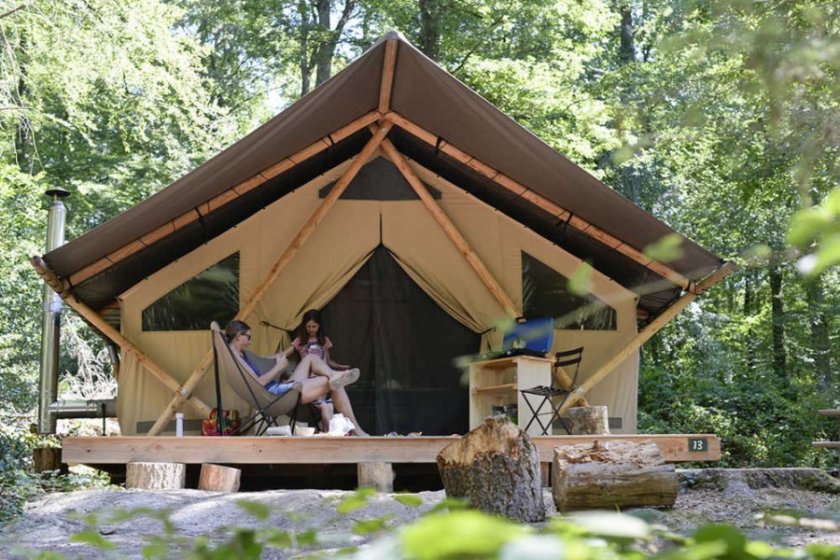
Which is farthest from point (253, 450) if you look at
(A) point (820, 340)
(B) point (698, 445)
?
(A) point (820, 340)

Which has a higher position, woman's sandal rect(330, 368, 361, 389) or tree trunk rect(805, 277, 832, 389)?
tree trunk rect(805, 277, 832, 389)

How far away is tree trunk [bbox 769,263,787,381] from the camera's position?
1338 centimetres

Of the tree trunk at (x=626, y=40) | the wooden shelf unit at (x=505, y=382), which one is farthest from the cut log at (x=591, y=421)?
the tree trunk at (x=626, y=40)

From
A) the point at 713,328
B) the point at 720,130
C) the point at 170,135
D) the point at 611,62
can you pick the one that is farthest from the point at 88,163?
the point at 720,130

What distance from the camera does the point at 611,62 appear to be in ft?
51.8

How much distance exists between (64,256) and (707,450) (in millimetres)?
4024

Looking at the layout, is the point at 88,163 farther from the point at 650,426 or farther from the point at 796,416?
the point at 796,416

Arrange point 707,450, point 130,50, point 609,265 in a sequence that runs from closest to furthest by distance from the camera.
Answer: point 707,450, point 609,265, point 130,50

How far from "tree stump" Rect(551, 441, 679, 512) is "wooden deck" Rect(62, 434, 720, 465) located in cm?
103

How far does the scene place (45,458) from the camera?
645 centimetres

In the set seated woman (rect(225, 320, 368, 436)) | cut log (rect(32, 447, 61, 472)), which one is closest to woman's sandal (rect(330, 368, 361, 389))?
seated woman (rect(225, 320, 368, 436))

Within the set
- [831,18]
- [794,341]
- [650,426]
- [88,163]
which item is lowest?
[650,426]

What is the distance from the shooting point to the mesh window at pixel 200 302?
6973 mm

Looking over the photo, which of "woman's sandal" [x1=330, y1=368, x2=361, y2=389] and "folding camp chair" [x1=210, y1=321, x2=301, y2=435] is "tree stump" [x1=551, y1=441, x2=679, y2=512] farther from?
"folding camp chair" [x1=210, y1=321, x2=301, y2=435]
